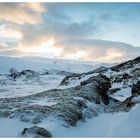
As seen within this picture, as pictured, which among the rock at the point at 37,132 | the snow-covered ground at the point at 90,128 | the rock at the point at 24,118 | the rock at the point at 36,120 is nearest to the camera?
the rock at the point at 37,132

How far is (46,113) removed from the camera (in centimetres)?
1595

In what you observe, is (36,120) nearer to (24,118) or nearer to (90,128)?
(24,118)

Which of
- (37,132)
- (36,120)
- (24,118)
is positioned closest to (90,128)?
(36,120)

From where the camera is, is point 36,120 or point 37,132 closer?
point 37,132

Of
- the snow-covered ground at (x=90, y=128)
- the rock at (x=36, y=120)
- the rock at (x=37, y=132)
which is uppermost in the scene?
the rock at (x=36, y=120)

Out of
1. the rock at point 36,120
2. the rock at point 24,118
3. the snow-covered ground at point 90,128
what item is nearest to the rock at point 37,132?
the snow-covered ground at point 90,128

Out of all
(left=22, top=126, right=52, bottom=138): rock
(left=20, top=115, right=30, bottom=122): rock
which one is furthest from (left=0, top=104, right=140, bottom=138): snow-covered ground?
(left=22, top=126, right=52, bottom=138): rock

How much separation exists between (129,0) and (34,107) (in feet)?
27.7

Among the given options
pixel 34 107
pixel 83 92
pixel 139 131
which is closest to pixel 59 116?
pixel 34 107

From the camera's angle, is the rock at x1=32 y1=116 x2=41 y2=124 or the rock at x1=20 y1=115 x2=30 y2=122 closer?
the rock at x1=32 y1=116 x2=41 y2=124

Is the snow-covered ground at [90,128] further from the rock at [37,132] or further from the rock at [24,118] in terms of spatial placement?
the rock at [37,132]

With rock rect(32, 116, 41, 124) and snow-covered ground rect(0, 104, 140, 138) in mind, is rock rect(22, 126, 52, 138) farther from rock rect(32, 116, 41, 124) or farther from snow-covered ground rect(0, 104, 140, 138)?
rock rect(32, 116, 41, 124)

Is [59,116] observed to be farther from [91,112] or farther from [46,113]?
[91,112]

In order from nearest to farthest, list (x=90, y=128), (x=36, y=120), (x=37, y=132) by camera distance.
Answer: (x=37, y=132)
(x=36, y=120)
(x=90, y=128)
